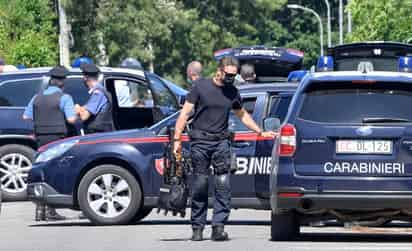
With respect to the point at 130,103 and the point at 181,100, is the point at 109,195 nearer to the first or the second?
the point at 181,100

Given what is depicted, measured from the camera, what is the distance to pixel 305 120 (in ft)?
46.0

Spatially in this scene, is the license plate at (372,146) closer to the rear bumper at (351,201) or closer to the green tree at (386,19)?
the rear bumper at (351,201)

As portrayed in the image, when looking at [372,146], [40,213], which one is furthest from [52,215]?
[372,146]

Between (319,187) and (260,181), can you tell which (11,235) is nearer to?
(260,181)

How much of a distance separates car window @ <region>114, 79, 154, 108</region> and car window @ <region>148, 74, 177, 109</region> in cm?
10

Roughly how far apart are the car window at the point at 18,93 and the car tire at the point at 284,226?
8.25m

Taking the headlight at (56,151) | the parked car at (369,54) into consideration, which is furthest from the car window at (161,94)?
the headlight at (56,151)

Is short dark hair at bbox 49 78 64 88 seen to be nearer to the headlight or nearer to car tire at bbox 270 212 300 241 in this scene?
the headlight

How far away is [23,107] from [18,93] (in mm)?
226

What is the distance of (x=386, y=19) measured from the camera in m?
46.4

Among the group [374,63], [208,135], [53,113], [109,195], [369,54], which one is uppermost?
Result: [369,54]

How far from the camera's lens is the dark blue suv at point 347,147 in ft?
45.4

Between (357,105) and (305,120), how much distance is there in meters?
0.49

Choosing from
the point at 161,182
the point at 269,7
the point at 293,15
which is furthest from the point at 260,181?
the point at 293,15
